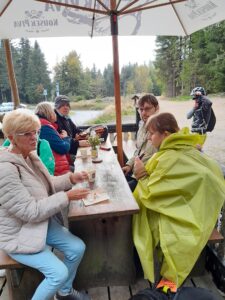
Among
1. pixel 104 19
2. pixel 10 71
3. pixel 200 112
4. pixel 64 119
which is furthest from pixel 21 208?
pixel 200 112

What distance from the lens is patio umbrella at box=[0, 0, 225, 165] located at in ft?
8.30

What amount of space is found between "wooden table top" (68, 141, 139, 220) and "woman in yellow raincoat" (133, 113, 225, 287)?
0.13m

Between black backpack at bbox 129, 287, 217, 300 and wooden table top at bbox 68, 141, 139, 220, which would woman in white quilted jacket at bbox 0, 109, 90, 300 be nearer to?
wooden table top at bbox 68, 141, 139, 220

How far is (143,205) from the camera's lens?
1696mm

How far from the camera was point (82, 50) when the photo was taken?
18.7 feet

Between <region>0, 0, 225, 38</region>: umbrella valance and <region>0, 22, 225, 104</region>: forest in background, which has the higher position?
<region>0, 0, 225, 38</region>: umbrella valance

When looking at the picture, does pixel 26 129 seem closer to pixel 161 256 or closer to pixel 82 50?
pixel 161 256

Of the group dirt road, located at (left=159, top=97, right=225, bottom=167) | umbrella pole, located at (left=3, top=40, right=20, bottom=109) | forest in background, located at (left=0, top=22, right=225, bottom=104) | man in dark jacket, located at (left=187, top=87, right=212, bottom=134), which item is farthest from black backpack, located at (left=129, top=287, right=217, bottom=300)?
forest in background, located at (left=0, top=22, right=225, bottom=104)

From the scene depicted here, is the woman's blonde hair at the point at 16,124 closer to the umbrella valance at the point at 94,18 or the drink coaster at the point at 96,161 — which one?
the drink coaster at the point at 96,161

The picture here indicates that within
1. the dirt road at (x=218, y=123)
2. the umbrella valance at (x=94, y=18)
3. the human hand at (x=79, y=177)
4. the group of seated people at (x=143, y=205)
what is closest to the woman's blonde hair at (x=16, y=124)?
the group of seated people at (x=143, y=205)

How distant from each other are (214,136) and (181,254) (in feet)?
25.7

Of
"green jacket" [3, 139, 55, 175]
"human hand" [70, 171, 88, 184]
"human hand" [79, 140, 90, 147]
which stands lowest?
"human hand" [79, 140, 90, 147]

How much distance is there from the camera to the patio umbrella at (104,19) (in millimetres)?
2529

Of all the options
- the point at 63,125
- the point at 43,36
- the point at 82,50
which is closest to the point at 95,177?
the point at 63,125
